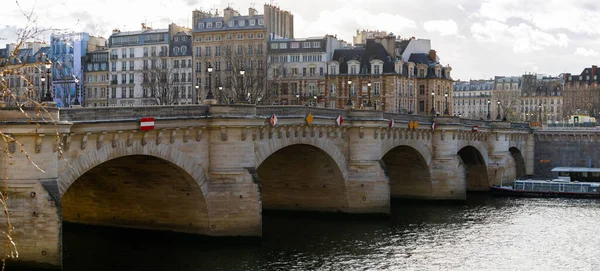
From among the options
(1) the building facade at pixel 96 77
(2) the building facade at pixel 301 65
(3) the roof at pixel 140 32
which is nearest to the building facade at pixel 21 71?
(2) the building facade at pixel 301 65

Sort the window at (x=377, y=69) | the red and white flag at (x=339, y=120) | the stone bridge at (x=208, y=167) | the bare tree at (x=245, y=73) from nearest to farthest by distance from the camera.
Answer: the stone bridge at (x=208, y=167) < the red and white flag at (x=339, y=120) < the bare tree at (x=245, y=73) < the window at (x=377, y=69)

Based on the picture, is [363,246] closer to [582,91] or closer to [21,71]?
[21,71]

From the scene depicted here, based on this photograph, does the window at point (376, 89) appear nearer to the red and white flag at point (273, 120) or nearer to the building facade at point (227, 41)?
the building facade at point (227, 41)

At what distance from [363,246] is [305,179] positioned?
12.3 meters

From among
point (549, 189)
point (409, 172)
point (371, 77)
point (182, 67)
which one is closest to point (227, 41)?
point (182, 67)

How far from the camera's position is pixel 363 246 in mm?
44969

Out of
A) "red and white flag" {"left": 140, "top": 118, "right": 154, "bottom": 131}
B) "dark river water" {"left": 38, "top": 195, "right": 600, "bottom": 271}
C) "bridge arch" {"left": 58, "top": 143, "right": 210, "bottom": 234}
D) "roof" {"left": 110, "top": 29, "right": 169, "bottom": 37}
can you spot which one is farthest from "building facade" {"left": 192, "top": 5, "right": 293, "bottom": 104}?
"red and white flag" {"left": 140, "top": 118, "right": 154, "bottom": 131}

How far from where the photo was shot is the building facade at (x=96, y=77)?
124875 mm

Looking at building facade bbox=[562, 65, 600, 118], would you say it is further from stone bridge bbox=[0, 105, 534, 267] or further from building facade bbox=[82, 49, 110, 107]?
stone bridge bbox=[0, 105, 534, 267]

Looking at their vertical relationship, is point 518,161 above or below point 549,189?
above

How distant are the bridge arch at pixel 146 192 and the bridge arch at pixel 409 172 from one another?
2878 centimetres

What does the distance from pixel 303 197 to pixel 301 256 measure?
621 inches

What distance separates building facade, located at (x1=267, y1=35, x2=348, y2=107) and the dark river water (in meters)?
56.6

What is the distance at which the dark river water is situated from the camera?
39.1m
